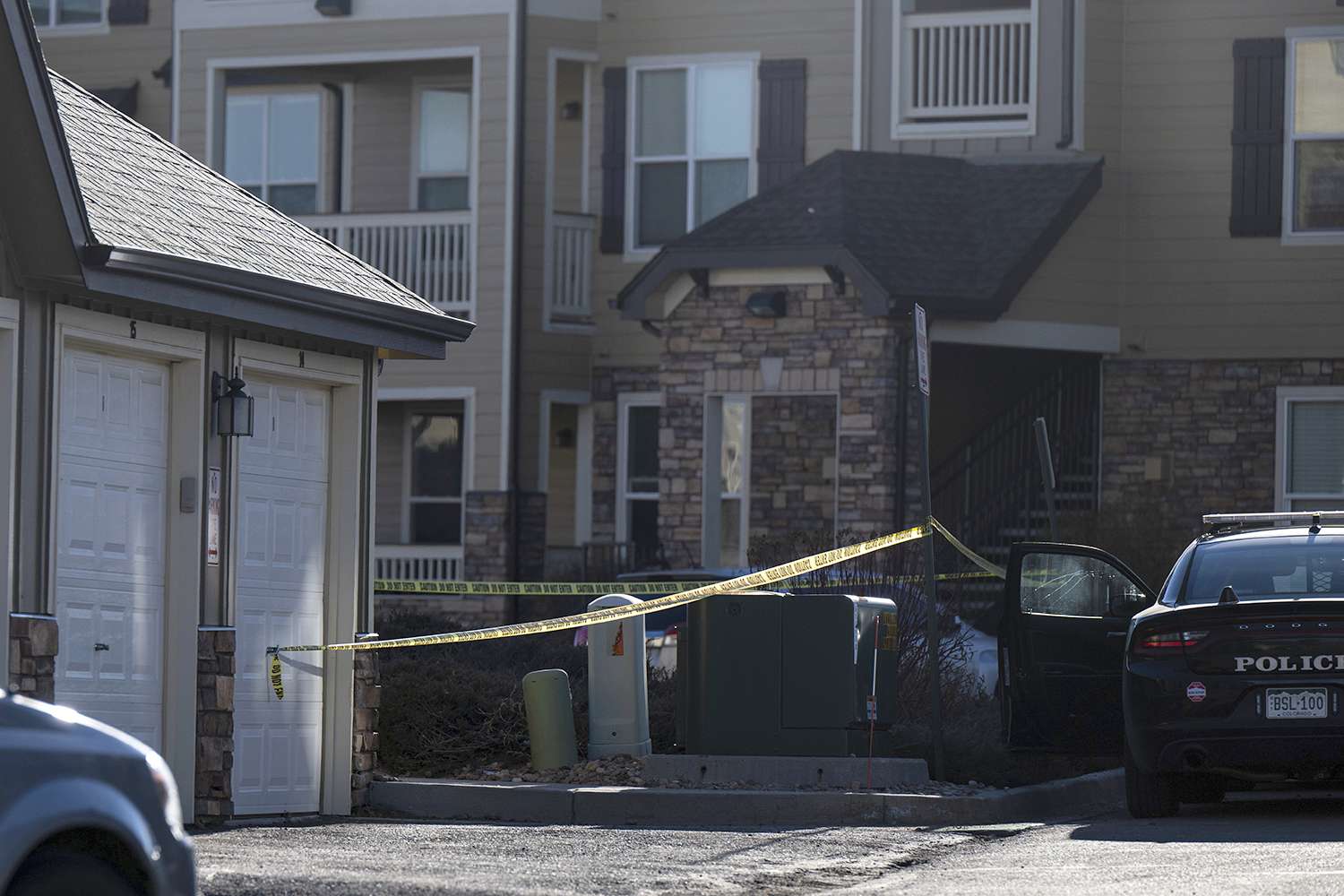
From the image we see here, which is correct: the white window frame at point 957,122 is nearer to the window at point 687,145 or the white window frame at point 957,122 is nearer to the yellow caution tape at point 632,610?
the window at point 687,145

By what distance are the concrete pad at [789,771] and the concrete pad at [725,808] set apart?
456 millimetres

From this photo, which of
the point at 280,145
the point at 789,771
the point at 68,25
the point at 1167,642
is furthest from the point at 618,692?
the point at 68,25

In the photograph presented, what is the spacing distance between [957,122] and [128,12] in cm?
1085

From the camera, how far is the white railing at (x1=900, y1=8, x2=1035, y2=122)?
2433 cm

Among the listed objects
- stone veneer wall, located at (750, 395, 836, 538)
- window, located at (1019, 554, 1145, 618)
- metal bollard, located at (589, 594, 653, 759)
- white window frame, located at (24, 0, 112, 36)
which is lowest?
metal bollard, located at (589, 594, 653, 759)

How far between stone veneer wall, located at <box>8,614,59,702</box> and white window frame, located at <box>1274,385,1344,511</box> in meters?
15.6

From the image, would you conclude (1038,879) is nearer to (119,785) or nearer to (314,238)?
(119,785)

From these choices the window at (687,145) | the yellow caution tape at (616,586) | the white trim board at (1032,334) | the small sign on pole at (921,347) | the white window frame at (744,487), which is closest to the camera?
the small sign on pole at (921,347)

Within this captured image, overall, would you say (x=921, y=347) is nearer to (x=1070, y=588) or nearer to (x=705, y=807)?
(x=1070, y=588)

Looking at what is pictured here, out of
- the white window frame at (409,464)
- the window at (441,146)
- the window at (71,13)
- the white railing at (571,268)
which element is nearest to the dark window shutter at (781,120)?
the white railing at (571,268)

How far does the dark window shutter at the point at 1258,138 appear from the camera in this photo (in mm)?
23844

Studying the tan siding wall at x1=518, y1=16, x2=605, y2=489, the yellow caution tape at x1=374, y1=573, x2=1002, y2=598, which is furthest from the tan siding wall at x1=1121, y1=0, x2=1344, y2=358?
the tan siding wall at x1=518, y1=16, x2=605, y2=489

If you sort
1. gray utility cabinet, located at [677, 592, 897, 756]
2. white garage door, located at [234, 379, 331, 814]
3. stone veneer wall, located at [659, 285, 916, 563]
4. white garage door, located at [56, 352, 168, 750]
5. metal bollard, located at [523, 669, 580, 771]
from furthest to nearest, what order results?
stone veneer wall, located at [659, 285, 916, 563], metal bollard, located at [523, 669, 580, 771], gray utility cabinet, located at [677, 592, 897, 756], white garage door, located at [234, 379, 331, 814], white garage door, located at [56, 352, 168, 750]

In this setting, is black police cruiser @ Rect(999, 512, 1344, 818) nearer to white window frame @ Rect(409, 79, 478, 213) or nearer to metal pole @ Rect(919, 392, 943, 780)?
metal pole @ Rect(919, 392, 943, 780)
